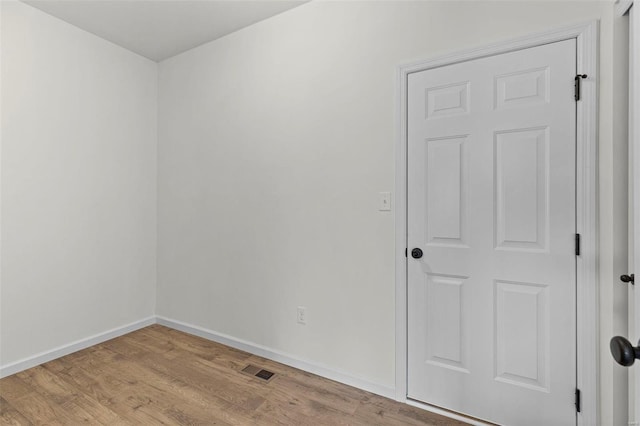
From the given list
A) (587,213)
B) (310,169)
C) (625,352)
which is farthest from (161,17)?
(625,352)

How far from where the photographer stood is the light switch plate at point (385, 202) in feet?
6.85

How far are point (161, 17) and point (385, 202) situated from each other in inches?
89.5

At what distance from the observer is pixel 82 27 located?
2.75m

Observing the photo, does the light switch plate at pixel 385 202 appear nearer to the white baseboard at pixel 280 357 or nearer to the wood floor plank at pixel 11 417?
the white baseboard at pixel 280 357

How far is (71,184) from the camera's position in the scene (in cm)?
272

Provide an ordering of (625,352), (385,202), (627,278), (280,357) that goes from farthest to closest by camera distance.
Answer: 1. (280,357)
2. (385,202)
3. (627,278)
4. (625,352)

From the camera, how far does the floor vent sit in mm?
2316

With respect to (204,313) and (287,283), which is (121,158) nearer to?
(204,313)

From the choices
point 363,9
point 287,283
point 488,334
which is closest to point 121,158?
point 287,283

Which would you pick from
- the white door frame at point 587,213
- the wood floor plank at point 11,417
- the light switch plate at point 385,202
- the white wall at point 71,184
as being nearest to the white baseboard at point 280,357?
the white wall at point 71,184

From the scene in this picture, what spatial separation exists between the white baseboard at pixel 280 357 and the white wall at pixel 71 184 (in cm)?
52

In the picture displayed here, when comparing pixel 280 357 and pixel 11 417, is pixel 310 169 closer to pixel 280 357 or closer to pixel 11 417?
pixel 280 357

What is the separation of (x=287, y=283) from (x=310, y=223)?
0.51 m

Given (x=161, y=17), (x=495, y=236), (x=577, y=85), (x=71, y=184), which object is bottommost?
(x=495, y=236)
